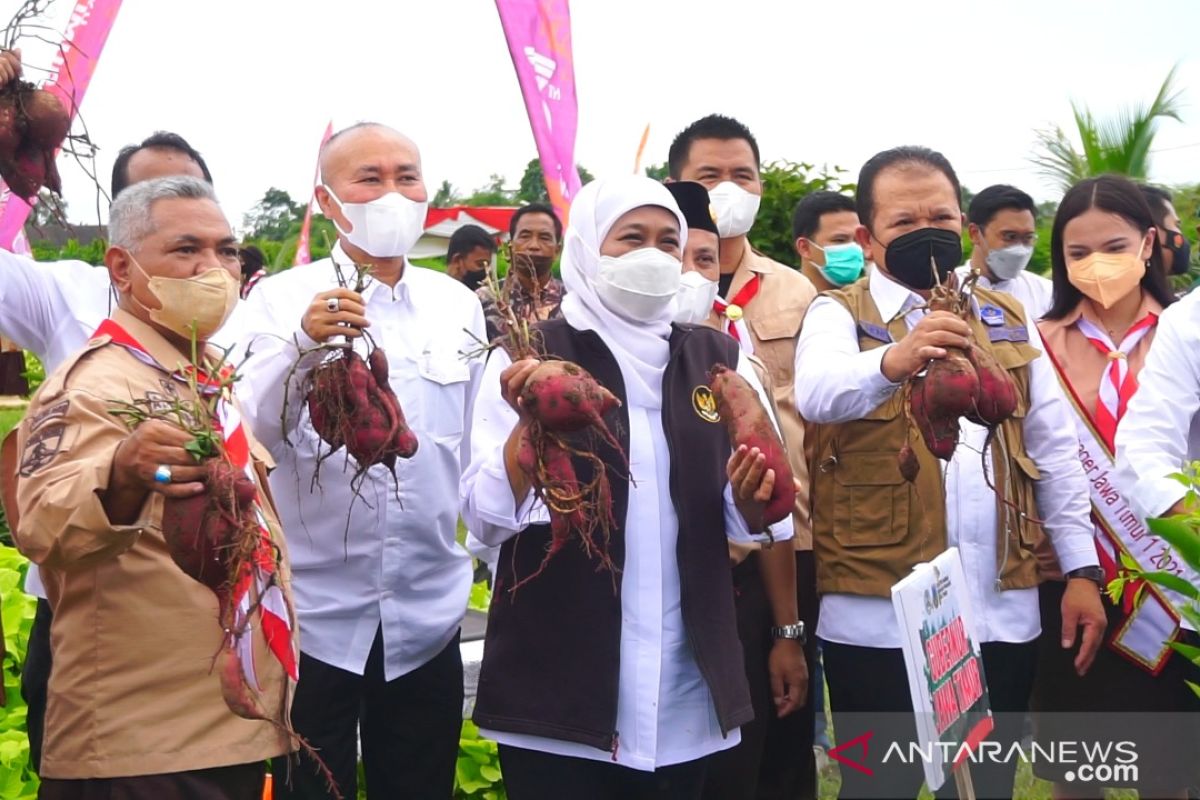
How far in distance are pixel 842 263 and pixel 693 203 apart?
2138 mm

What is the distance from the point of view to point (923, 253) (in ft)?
12.4

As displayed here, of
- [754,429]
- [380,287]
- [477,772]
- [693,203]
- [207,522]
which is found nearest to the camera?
[207,522]

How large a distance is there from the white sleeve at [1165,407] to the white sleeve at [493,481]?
1.89 metres

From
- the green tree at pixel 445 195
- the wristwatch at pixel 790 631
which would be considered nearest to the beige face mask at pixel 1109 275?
the wristwatch at pixel 790 631

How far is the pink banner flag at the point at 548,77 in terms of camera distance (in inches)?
310

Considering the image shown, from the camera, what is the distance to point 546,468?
3070 mm

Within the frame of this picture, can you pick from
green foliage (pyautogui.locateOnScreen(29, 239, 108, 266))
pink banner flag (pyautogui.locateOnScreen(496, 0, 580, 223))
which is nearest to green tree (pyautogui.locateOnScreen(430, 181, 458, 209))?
green foliage (pyautogui.locateOnScreen(29, 239, 108, 266))

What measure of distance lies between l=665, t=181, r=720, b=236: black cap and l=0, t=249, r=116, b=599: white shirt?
171 centimetres

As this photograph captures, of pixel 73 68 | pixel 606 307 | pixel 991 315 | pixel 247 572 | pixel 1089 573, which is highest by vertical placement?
pixel 73 68

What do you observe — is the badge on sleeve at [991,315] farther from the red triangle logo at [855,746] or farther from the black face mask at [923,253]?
the red triangle logo at [855,746]

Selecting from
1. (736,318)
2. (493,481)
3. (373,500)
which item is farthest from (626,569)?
(736,318)

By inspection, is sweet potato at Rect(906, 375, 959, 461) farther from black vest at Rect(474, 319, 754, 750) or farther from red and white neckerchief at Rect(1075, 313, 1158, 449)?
red and white neckerchief at Rect(1075, 313, 1158, 449)

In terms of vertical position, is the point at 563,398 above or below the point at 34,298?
below

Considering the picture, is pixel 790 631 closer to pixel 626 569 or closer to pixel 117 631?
pixel 626 569
